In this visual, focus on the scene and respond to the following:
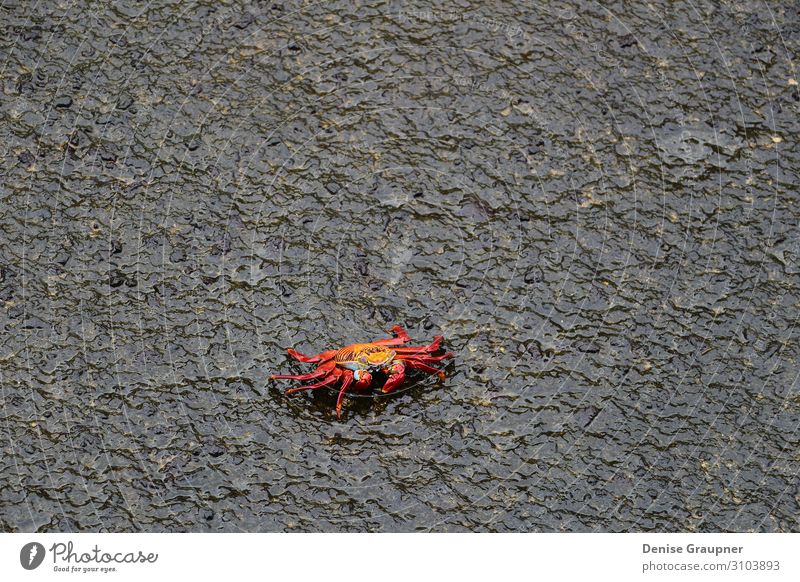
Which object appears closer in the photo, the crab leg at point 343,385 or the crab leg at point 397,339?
the crab leg at point 343,385

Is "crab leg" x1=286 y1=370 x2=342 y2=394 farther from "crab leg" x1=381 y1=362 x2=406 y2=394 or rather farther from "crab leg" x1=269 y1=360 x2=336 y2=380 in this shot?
"crab leg" x1=381 y1=362 x2=406 y2=394

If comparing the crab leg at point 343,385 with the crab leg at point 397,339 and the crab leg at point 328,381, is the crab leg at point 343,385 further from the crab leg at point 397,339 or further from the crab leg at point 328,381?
the crab leg at point 397,339

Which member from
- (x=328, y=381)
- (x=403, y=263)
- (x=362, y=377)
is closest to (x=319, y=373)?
(x=328, y=381)

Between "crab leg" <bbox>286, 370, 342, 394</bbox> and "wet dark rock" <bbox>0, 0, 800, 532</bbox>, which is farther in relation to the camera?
"crab leg" <bbox>286, 370, 342, 394</bbox>

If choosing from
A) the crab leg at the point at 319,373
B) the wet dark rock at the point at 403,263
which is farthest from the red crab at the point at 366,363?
the wet dark rock at the point at 403,263
